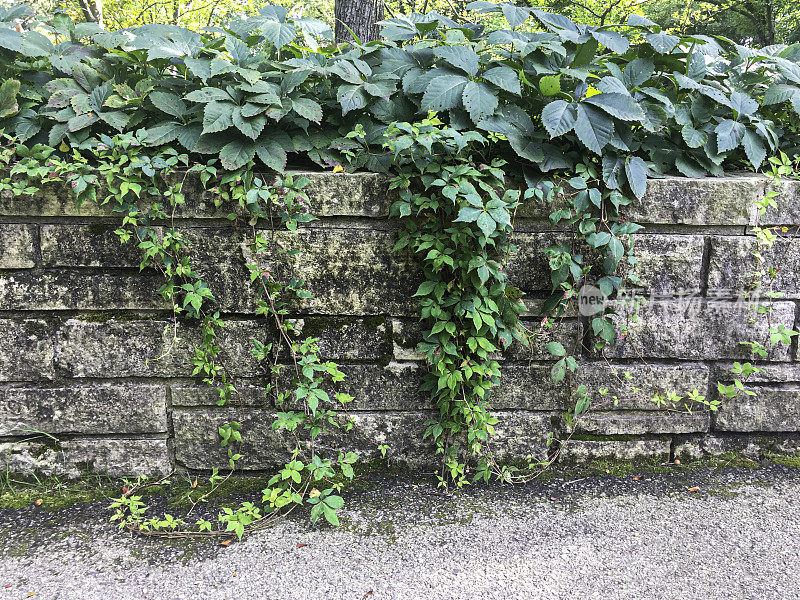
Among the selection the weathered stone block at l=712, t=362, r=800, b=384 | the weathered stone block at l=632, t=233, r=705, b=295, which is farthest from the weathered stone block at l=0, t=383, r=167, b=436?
the weathered stone block at l=712, t=362, r=800, b=384

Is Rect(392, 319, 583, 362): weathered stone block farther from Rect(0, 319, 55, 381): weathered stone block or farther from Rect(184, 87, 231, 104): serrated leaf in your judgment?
Rect(0, 319, 55, 381): weathered stone block

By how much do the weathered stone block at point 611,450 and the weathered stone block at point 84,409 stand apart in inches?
61.2

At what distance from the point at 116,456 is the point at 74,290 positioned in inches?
25.2

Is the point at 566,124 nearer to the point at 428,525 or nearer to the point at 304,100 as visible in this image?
the point at 304,100

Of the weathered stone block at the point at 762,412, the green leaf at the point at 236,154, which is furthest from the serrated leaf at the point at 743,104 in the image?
the green leaf at the point at 236,154

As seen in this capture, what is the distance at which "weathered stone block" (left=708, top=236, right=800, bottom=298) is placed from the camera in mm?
2064

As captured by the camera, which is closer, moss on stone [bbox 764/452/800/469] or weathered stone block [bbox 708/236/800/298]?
weathered stone block [bbox 708/236/800/298]

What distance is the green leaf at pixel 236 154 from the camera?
1837 mm

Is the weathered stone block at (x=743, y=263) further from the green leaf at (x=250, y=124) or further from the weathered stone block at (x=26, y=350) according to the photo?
the weathered stone block at (x=26, y=350)

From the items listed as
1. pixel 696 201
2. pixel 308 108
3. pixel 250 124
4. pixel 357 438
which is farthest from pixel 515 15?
pixel 357 438

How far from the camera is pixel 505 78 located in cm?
193

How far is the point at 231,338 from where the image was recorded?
2.02m

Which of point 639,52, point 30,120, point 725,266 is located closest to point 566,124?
point 639,52

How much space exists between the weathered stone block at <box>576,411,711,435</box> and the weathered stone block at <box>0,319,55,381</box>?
1.99 m
